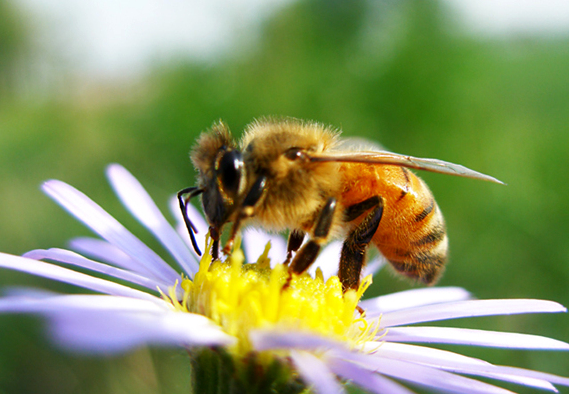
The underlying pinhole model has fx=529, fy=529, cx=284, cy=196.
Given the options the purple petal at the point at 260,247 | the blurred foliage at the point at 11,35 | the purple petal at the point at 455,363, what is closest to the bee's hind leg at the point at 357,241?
the purple petal at the point at 455,363

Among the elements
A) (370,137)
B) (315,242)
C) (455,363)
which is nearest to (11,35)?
(370,137)

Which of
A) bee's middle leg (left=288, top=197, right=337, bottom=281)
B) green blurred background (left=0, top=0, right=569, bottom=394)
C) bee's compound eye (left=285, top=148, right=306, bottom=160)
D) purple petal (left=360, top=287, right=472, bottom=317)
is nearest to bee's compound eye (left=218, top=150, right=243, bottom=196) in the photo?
bee's compound eye (left=285, top=148, right=306, bottom=160)

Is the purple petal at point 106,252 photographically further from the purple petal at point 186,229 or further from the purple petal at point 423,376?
the purple petal at point 423,376

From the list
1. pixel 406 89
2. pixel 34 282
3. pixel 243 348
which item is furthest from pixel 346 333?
pixel 406 89

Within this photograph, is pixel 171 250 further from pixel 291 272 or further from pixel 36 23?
pixel 36 23

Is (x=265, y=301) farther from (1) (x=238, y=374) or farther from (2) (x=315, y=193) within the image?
(2) (x=315, y=193)

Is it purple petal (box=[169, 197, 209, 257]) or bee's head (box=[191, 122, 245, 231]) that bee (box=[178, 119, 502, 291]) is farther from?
purple petal (box=[169, 197, 209, 257])

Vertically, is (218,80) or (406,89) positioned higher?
(218,80)
